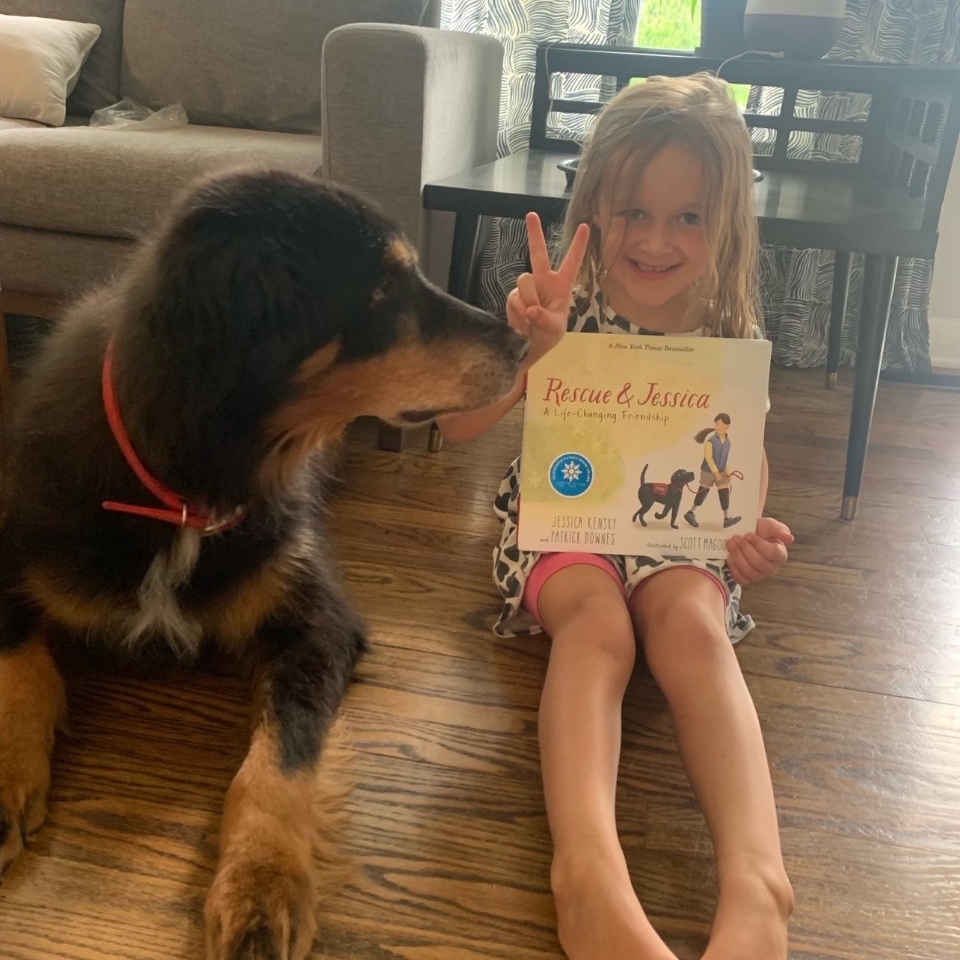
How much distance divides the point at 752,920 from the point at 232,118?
2809 millimetres

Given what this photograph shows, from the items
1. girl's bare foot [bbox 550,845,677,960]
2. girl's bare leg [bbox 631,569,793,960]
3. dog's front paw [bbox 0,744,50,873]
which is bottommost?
dog's front paw [bbox 0,744,50,873]

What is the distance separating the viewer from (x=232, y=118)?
2896mm

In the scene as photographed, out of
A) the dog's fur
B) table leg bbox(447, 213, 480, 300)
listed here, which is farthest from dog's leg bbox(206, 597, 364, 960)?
table leg bbox(447, 213, 480, 300)

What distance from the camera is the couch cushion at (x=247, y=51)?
280 cm

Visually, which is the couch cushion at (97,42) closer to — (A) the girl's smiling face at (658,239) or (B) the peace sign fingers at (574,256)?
(A) the girl's smiling face at (658,239)

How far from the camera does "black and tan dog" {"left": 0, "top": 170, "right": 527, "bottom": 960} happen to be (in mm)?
982

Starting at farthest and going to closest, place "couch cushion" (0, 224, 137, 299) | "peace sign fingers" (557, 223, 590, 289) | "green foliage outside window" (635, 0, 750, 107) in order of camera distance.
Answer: "green foliage outside window" (635, 0, 750, 107)
"couch cushion" (0, 224, 137, 299)
"peace sign fingers" (557, 223, 590, 289)

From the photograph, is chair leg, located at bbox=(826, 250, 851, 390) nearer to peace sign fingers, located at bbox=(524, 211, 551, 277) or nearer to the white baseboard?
the white baseboard

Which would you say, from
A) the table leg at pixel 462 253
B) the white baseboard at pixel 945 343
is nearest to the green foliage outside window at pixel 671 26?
the white baseboard at pixel 945 343

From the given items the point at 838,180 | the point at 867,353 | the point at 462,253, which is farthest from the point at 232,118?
the point at 867,353

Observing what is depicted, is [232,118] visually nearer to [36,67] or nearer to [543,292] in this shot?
[36,67]

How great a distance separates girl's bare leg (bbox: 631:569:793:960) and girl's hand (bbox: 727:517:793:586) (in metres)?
0.05

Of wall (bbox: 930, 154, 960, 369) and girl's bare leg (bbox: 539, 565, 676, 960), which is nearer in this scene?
girl's bare leg (bbox: 539, 565, 676, 960)

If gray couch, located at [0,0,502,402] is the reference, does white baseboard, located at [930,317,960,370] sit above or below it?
below
